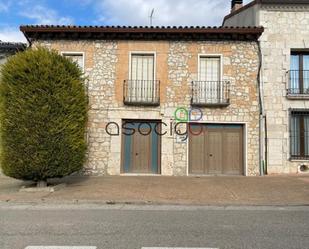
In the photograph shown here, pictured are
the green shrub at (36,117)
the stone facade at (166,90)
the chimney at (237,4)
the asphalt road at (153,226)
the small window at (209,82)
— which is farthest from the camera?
the chimney at (237,4)

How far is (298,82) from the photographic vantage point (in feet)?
50.2

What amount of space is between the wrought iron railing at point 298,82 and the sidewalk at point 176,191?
3690 millimetres

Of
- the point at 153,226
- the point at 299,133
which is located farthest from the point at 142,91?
the point at 153,226

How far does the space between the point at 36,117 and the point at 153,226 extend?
5718 millimetres

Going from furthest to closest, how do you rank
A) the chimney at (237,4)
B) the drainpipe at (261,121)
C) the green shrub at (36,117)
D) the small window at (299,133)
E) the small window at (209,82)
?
1. the chimney at (237,4)
2. the small window at (299,133)
3. the small window at (209,82)
4. the drainpipe at (261,121)
5. the green shrub at (36,117)

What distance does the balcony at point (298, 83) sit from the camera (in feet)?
49.6

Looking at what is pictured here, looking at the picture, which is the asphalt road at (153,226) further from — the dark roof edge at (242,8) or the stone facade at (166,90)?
the dark roof edge at (242,8)

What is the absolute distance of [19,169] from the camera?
34.8 feet

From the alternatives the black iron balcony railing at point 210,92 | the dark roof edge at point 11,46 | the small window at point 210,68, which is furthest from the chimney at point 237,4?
the dark roof edge at point 11,46

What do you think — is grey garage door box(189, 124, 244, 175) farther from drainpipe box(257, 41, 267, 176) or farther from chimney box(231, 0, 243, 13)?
chimney box(231, 0, 243, 13)

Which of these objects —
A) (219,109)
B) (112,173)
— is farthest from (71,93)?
(219,109)

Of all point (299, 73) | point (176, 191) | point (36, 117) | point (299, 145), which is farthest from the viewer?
→ point (299, 73)

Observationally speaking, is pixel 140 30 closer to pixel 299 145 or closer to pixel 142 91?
pixel 142 91

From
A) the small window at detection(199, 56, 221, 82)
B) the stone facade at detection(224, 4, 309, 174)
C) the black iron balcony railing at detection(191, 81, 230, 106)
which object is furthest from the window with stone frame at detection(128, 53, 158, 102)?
the stone facade at detection(224, 4, 309, 174)
